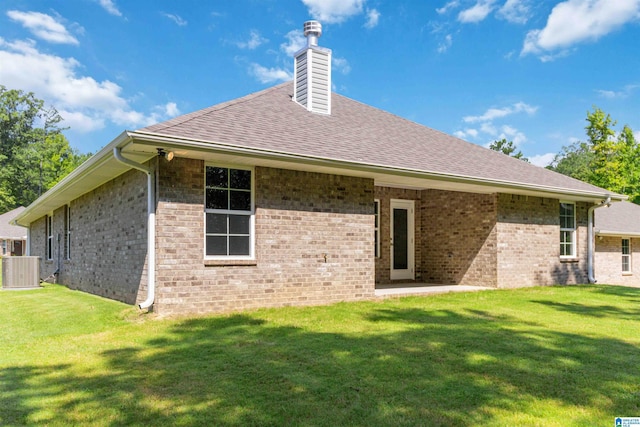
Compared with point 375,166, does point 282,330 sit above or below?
below

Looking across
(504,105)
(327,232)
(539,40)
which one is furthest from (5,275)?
(504,105)

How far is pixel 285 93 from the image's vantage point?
12.4 metres

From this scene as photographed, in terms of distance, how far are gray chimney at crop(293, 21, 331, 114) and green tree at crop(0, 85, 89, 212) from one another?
119 feet

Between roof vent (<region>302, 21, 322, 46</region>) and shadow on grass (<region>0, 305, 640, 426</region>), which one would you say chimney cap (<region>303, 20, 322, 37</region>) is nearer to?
roof vent (<region>302, 21, 322, 46</region>)

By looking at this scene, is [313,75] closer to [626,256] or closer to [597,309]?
[597,309]

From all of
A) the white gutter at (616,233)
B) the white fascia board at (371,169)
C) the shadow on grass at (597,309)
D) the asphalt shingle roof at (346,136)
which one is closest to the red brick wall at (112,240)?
the white fascia board at (371,169)

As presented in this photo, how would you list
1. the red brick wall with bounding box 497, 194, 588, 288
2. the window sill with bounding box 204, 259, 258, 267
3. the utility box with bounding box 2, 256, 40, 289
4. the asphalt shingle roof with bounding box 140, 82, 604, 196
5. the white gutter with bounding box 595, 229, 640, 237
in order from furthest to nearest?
the white gutter with bounding box 595, 229, 640, 237
the utility box with bounding box 2, 256, 40, 289
the red brick wall with bounding box 497, 194, 588, 288
the asphalt shingle roof with bounding box 140, 82, 604, 196
the window sill with bounding box 204, 259, 258, 267

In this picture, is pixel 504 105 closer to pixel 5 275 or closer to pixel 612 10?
pixel 612 10

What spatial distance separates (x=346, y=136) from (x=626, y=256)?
17024 mm

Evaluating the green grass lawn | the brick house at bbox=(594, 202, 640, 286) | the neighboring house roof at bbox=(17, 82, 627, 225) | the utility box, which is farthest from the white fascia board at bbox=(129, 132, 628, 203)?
the utility box

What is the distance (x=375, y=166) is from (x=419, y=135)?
4.68 metres

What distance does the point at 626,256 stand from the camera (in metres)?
20.8

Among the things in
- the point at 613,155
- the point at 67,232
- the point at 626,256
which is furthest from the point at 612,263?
the point at 67,232

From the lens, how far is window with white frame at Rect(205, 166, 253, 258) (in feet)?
26.3
